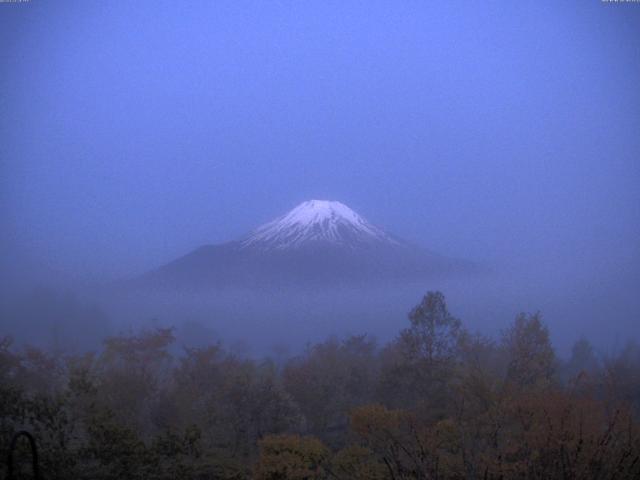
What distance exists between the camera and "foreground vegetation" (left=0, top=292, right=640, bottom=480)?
1051 centimetres

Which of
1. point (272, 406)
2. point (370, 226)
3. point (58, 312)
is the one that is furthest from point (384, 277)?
point (272, 406)

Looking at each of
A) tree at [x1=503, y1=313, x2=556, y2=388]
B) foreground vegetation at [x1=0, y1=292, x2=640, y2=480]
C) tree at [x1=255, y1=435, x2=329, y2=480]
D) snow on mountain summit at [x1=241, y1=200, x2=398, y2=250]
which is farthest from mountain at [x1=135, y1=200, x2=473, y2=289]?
tree at [x1=255, y1=435, x2=329, y2=480]

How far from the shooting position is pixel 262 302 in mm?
119812

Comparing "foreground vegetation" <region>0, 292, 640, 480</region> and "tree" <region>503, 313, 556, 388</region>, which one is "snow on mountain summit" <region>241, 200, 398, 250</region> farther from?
"tree" <region>503, 313, 556, 388</region>

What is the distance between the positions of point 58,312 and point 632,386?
2531 inches

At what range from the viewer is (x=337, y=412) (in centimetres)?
2141

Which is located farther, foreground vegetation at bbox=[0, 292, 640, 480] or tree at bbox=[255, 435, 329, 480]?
tree at bbox=[255, 435, 329, 480]

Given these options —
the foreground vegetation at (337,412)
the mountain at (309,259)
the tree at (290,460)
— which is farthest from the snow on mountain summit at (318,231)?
the tree at (290,460)

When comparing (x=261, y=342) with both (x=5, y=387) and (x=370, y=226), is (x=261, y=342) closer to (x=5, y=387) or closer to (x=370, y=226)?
(x=370, y=226)

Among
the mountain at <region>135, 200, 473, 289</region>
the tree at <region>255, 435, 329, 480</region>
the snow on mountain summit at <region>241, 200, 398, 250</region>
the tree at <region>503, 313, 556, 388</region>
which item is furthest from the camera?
the snow on mountain summit at <region>241, 200, 398, 250</region>

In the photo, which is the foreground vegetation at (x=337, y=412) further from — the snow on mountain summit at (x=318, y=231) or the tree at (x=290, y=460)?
the snow on mountain summit at (x=318, y=231)

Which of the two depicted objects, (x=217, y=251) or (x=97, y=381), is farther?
(x=217, y=251)

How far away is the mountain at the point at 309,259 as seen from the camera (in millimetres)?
108625

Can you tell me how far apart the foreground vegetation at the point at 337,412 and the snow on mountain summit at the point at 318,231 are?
8313 centimetres
